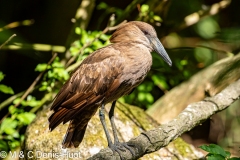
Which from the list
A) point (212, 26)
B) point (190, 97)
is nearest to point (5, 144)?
point (190, 97)

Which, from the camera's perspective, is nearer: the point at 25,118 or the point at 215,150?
the point at 215,150

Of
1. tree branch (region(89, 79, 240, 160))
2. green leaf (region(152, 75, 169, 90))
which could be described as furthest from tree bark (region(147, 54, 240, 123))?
tree branch (region(89, 79, 240, 160))

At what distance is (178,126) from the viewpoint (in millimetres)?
4105

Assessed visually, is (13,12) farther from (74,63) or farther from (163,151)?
(163,151)

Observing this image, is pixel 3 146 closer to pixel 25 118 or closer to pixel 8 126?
pixel 8 126

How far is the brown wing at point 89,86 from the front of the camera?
12.3 ft

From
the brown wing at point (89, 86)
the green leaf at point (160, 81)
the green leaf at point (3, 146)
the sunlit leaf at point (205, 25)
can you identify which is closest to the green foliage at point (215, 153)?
the brown wing at point (89, 86)

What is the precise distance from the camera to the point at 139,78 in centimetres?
384

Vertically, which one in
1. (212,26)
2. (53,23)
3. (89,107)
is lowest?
(89,107)

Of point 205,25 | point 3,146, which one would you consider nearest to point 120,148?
point 3,146

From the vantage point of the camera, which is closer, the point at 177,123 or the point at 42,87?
the point at 177,123

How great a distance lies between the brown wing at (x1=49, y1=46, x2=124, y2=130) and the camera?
3742 mm

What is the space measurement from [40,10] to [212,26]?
2.56 meters

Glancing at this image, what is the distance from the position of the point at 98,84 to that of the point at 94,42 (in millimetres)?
1713
